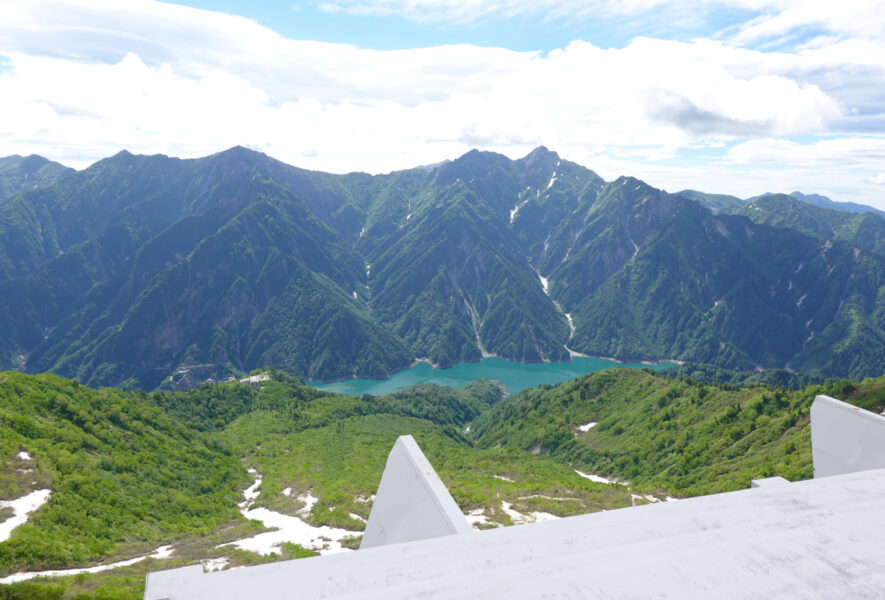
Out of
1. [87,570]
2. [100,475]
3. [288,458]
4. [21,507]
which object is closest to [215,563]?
[87,570]

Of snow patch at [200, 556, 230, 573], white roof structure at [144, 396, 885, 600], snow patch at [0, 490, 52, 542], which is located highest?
white roof structure at [144, 396, 885, 600]

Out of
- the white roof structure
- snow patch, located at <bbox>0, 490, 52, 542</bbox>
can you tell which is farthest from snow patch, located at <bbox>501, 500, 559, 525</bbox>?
snow patch, located at <bbox>0, 490, 52, 542</bbox>

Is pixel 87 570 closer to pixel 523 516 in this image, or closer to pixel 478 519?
pixel 478 519

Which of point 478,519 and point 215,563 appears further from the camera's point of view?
point 478,519

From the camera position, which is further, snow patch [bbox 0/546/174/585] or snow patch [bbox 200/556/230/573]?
snow patch [bbox 200/556/230/573]

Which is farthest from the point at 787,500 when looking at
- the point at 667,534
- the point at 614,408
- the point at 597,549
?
the point at 614,408

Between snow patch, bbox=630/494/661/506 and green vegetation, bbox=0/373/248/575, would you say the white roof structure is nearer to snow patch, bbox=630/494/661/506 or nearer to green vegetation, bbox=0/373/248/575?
green vegetation, bbox=0/373/248/575

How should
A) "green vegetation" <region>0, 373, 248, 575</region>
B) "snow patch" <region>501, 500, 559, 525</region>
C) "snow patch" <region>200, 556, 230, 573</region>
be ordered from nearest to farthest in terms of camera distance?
"snow patch" <region>200, 556, 230, 573</region>
"green vegetation" <region>0, 373, 248, 575</region>
"snow patch" <region>501, 500, 559, 525</region>

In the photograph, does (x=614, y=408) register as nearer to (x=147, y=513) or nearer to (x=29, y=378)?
(x=147, y=513)

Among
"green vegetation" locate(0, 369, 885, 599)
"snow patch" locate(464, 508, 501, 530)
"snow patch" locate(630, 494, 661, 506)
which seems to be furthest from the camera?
"snow patch" locate(630, 494, 661, 506)

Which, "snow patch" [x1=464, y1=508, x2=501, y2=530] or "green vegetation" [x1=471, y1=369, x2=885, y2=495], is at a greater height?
"snow patch" [x1=464, y1=508, x2=501, y2=530]
